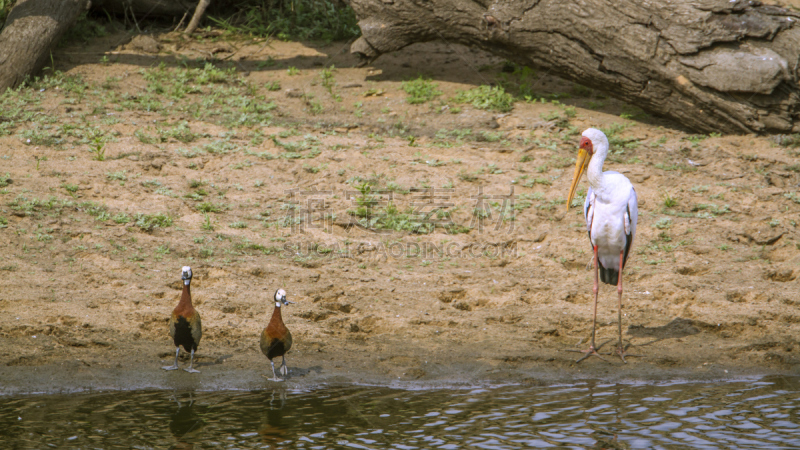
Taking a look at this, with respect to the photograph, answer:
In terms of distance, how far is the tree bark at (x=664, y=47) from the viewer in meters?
8.29

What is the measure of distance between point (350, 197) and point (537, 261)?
2084 millimetres

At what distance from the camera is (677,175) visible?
8.08 meters

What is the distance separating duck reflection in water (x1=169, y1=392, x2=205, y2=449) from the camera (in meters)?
4.30

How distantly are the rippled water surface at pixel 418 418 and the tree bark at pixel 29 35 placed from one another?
5834 millimetres

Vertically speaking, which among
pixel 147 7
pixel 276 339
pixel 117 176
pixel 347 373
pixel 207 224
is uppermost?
pixel 147 7

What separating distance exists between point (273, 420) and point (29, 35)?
7049 millimetres

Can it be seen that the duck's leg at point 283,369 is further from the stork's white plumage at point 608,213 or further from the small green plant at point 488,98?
the small green plant at point 488,98

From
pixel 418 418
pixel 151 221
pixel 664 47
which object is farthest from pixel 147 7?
pixel 418 418

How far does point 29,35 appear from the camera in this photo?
924 centimetres

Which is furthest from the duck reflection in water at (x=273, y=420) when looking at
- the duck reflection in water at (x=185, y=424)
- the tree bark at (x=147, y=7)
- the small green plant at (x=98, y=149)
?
the tree bark at (x=147, y=7)

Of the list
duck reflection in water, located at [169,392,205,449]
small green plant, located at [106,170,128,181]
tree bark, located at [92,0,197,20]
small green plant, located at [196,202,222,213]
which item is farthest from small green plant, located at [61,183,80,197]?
tree bark, located at [92,0,197,20]

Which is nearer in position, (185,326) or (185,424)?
(185,424)

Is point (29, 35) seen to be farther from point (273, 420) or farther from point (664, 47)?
point (664, 47)

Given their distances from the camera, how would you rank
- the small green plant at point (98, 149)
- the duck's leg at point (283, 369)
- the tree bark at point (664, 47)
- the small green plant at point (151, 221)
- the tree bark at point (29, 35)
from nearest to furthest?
1. the duck's leg at point (283, 369)
2. the small green plant at point (151, 221)
3. the small green plant at point (98, 149)
4. the tree bark at point (664, 47)
5. the tree bark at point (29, 35)
